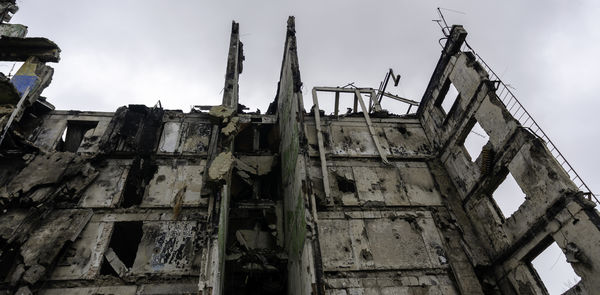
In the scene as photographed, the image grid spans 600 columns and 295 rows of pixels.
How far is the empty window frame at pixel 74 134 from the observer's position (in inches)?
398

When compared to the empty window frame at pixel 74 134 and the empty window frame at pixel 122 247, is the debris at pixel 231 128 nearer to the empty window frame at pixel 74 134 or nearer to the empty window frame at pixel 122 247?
the empty window frame at pixel 122 247

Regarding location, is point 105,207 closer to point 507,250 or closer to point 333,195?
point 333,195

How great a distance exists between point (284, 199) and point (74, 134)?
24.6 feet

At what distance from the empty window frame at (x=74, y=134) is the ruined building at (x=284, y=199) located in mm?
47

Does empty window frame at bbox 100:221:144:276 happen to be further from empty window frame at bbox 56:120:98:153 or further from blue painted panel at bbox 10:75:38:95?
blue painted panel at bbox 10:75:38:95

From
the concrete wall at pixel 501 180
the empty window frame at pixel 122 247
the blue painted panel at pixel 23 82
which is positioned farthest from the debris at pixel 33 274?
the concrete wall at pixel 501 180

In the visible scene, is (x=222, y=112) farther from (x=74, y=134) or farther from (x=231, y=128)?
(x=74, y=134)

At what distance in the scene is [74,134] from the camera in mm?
10484

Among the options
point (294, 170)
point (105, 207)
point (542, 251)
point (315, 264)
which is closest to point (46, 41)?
point (105, 207)

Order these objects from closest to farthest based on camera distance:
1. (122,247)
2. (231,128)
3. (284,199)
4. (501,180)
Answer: (501,180) → (122,247) → (231,128) → (284,199)

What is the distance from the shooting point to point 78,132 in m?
10.6

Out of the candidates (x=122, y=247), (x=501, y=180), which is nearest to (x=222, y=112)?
(x=122, y=247)

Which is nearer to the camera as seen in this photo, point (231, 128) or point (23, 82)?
point (231, 128)

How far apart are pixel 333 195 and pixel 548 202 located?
5247 millimetres
